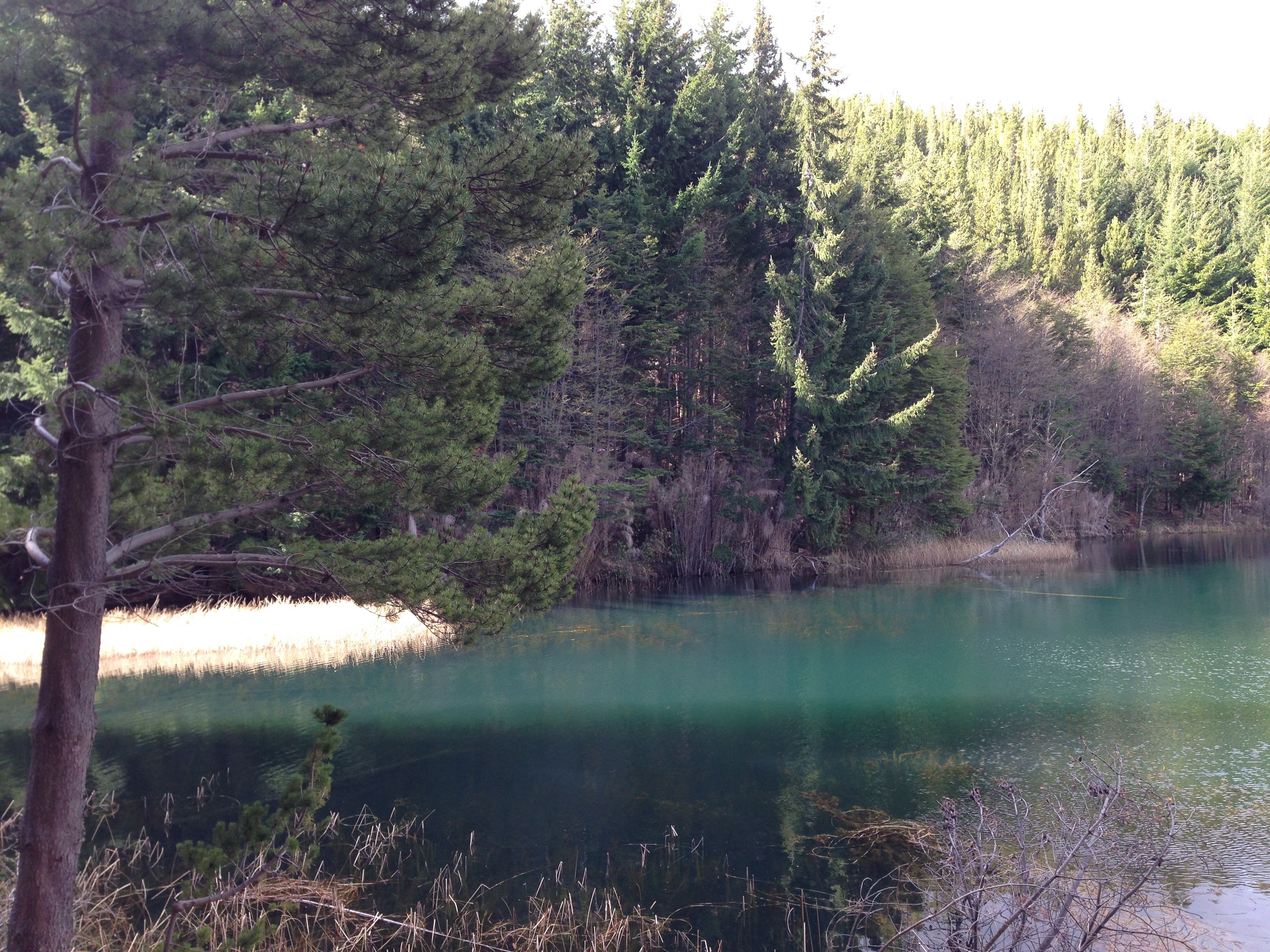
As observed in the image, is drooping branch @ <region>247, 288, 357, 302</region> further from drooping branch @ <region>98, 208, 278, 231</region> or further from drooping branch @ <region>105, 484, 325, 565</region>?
drooping branch @ <region>105, 484, 325, 565</region>

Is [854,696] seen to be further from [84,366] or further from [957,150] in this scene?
[957,150]

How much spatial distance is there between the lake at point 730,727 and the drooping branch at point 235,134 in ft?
20.5

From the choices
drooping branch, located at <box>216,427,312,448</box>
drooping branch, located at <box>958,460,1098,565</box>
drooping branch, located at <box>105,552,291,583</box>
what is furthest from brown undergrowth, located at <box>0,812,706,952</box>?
drooping branch, located at <box>958,460,1098,565</box>

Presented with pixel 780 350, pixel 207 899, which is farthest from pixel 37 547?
pixel 780 350

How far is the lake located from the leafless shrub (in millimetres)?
739

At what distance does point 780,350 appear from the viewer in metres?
29.0

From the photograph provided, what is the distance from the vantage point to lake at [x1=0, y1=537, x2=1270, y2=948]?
31.7 ft

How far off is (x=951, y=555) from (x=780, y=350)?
8.75 m

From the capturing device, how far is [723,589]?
26641mm

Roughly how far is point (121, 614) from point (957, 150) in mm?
69538

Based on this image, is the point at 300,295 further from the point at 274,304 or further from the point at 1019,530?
the point at 1019,530

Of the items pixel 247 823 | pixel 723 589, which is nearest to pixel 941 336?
pixel 723 589

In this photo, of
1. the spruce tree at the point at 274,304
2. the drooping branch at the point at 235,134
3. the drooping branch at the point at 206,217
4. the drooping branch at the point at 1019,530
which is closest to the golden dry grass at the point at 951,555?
the drooping branch at the point at 1019,530

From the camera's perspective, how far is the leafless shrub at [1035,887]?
18.5 ft
